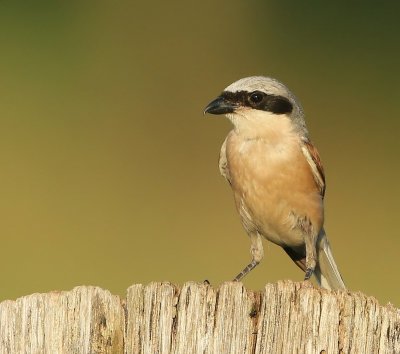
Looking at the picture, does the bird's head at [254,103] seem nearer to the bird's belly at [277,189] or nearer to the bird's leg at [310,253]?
the bird's belly at [277,189]

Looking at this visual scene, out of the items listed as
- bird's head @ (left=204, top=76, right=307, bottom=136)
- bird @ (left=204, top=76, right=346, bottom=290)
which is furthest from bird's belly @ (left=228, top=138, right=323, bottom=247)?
bird's head @ (left=204, top=76, right=307, bottom=136)

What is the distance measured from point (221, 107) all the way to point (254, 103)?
0.19m

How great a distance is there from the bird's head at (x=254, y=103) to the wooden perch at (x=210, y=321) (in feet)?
6.44

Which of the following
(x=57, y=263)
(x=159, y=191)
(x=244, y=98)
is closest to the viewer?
(x=244, y=98)

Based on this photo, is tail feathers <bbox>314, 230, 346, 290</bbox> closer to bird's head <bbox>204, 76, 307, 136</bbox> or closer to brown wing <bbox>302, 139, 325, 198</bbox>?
brown wing <bbox>302, 139, 325, 198</bbox>

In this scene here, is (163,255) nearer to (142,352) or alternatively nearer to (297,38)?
(297,38)

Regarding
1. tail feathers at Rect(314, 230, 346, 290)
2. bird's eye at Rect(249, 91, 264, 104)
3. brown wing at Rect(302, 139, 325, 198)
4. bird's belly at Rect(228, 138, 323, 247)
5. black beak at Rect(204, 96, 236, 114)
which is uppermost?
bird's eye at Rect(249, 91, 264, 104)

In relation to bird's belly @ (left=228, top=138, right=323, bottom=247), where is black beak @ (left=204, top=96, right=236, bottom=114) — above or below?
above

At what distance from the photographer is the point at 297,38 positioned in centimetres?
988

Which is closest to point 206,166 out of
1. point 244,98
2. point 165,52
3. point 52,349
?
point 165,52

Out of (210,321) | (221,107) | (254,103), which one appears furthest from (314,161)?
(210,321)

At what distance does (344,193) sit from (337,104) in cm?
97

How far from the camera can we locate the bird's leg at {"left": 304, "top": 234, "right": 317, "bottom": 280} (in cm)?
555

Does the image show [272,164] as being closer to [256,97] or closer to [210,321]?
[256,97]
